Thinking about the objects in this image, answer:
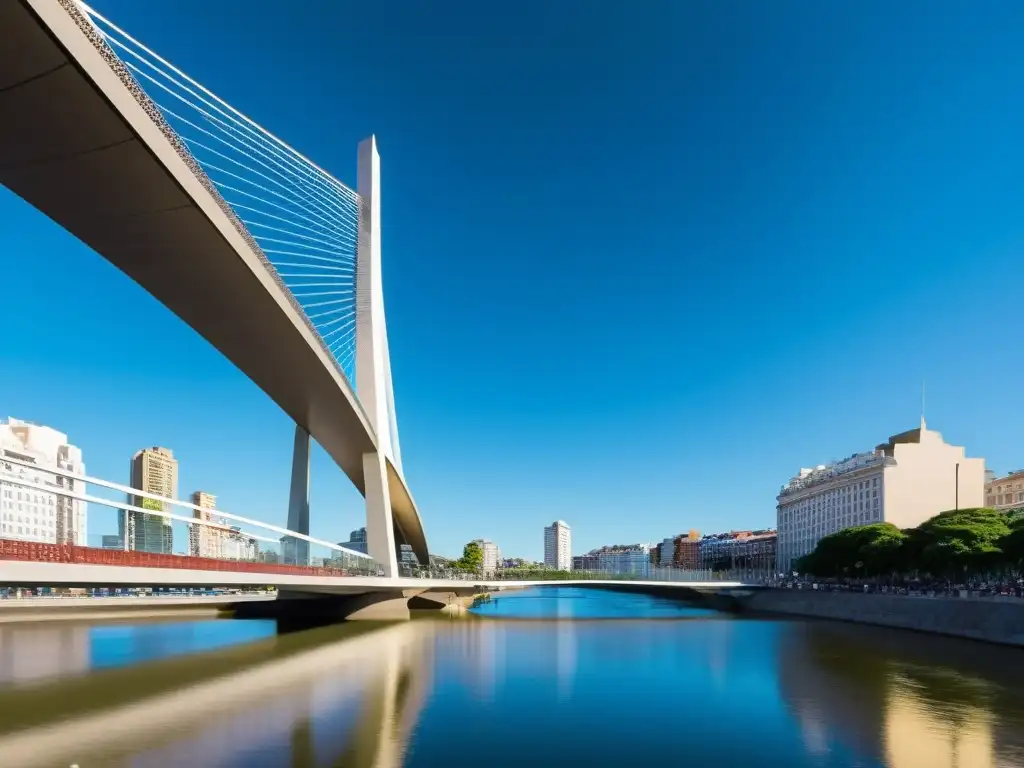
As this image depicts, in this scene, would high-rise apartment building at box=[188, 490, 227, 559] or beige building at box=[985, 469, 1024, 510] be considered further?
beige building at box=[985, 469, 1024, 510]

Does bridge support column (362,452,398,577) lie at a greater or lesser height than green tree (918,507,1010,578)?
greater

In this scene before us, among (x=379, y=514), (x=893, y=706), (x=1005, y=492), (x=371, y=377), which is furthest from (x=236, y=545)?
(x=1005, y=492)

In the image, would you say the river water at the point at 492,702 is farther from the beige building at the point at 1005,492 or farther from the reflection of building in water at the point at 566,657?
the beige building at the point at 1005,492

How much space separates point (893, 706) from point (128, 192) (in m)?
16.2

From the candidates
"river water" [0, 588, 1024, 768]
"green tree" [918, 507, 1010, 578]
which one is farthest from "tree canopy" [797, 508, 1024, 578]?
"river water" [0, 588, 1024, 768]

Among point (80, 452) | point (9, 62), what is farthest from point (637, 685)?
point (80, 452)

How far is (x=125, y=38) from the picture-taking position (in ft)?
44.7

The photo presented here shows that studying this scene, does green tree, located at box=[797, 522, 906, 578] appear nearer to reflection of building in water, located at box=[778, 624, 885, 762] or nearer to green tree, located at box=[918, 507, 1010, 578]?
green tree, located at box=[918, 507, 1010, 578]

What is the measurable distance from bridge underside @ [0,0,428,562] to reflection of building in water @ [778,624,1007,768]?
13.1m

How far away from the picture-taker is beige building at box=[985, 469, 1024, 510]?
77.6 metres

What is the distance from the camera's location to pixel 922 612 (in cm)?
3397

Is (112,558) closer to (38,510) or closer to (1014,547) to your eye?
(38,510)

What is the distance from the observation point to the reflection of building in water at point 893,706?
11.6 meters

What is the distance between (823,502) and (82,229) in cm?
9066
